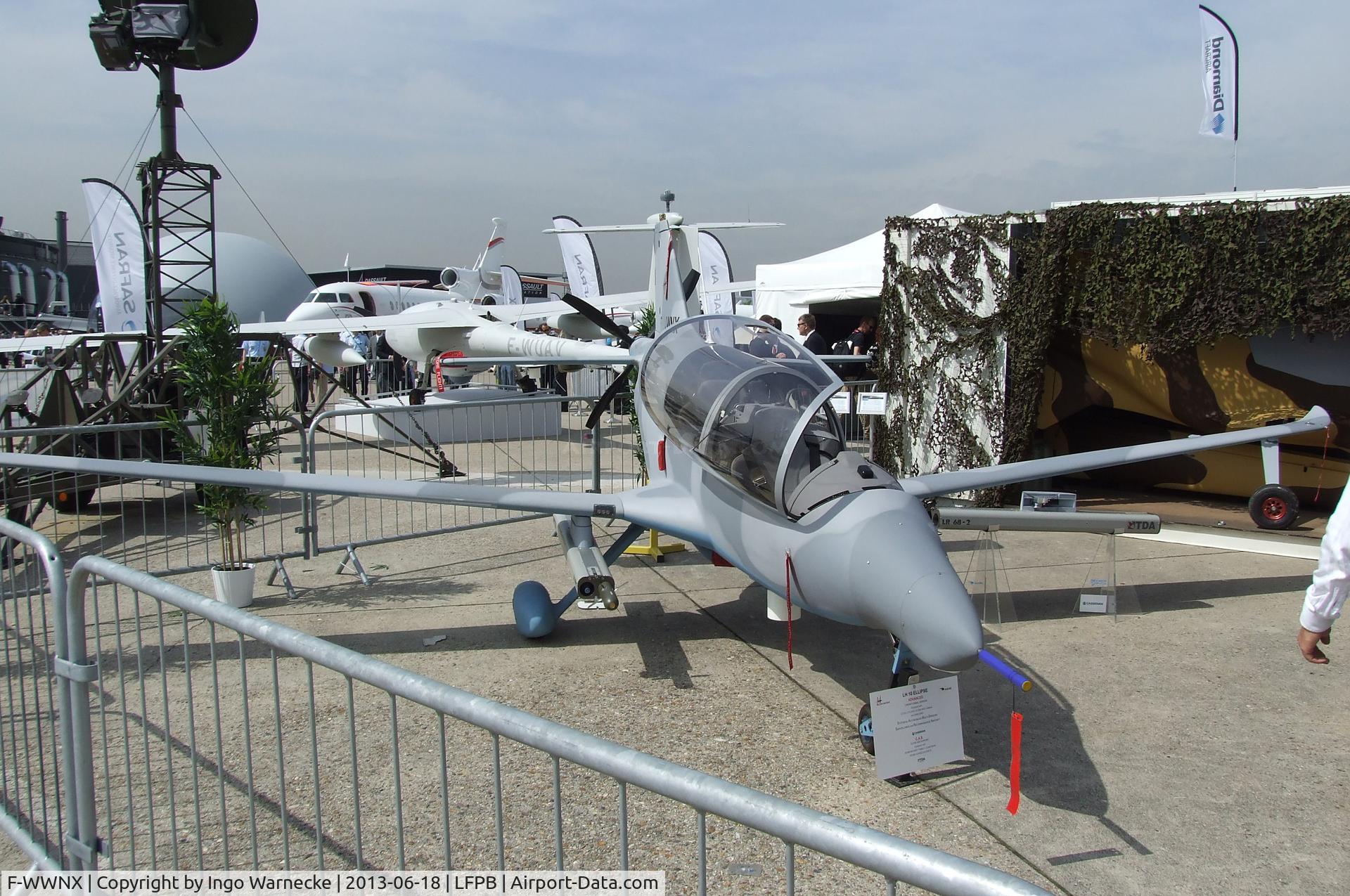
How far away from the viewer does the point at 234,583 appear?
640 cm

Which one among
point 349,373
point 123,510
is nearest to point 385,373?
point 349,373

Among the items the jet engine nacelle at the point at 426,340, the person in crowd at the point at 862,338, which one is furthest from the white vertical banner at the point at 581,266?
Answer: the person in crowd at the point at 862,338

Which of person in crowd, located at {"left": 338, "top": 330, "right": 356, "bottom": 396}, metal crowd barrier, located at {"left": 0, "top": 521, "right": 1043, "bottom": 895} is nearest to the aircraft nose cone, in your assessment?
metal crowd barrier, located at {"left": 0, "top": 521, "right": 1043, "bottom": 895}

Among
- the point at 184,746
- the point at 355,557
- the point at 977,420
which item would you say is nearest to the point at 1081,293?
the point at 977,420

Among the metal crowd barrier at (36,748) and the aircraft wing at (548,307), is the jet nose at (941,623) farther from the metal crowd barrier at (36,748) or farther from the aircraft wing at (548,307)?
the aircraft wing at (548,307)

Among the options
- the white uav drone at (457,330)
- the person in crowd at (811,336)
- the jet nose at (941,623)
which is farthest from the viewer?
the white uav drone at (457,330)

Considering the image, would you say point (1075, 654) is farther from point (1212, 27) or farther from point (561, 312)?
point (561, 312)

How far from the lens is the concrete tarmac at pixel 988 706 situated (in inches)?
135

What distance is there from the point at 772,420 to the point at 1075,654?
272 centimetres

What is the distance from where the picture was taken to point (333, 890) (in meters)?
2.01

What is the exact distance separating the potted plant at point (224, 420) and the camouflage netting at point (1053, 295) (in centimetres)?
678

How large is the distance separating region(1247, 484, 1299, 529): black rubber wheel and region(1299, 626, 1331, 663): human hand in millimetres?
5815

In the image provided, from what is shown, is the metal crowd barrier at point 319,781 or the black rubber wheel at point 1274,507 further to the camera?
the black rubber wheel at point 1274,507

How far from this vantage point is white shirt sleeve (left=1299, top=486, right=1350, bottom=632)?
2.82 meters
